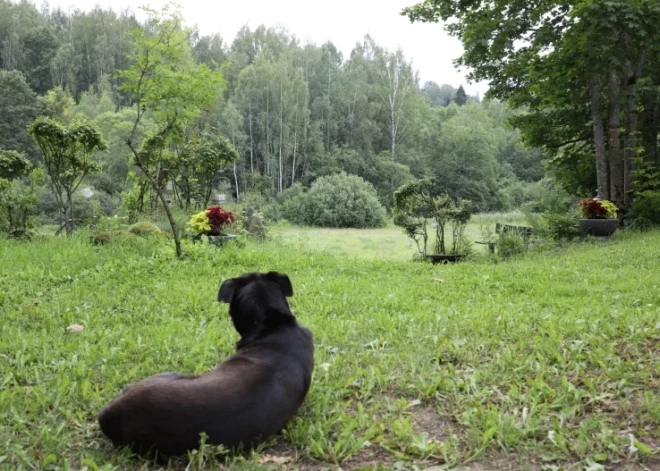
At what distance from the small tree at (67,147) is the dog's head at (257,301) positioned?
29.3 feet

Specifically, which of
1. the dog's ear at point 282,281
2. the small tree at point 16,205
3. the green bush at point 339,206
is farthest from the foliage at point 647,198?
the green bush at point 339,206

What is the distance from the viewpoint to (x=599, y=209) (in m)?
11.2

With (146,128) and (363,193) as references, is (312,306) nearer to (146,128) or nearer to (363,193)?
(363,193)

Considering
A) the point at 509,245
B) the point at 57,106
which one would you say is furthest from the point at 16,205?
the point at 57,106

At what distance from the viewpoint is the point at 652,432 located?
2.35 meters

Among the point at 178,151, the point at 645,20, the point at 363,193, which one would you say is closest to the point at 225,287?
the point at 645,20

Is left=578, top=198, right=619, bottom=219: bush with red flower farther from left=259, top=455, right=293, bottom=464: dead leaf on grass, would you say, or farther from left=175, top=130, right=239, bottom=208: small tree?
left=259, top=455, right=293, bottom=464: dead leaf on grass

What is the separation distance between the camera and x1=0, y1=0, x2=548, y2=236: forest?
36.0 metres

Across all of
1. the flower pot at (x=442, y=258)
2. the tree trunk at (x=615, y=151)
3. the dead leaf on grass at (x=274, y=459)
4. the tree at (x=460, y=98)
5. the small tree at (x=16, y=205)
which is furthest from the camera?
the tree at (x=460, y=98)

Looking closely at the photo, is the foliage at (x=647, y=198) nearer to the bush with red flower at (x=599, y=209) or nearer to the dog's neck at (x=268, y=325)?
the bush with red flower at (x=599, y=209)

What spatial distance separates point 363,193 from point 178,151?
50.4 ft

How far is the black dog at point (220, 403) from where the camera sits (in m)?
1.94

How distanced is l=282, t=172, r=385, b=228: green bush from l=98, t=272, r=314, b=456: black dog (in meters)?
27.0

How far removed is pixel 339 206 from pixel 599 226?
19.3 meters
